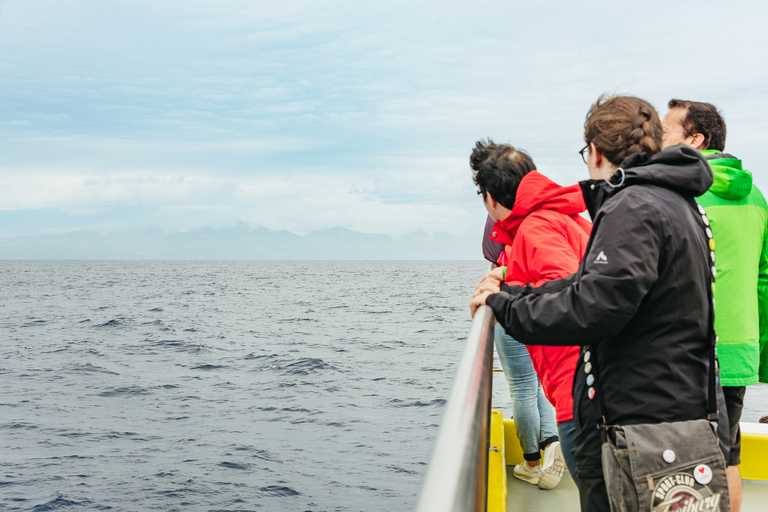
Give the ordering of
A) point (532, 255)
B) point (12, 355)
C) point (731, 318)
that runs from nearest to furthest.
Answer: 1. point (532, 255)
2. point (731, 318)
3. point (12, 355)

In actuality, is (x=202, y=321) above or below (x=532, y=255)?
below

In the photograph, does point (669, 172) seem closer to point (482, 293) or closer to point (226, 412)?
point (482, 293)

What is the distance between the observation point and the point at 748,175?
2.35m

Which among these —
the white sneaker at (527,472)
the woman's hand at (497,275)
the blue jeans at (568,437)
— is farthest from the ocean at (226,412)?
the white sneaker at (527,472)

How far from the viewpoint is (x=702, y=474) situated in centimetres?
142

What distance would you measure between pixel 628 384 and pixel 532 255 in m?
0.61

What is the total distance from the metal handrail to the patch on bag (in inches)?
22.5

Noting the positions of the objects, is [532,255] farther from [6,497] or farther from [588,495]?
[6,497]

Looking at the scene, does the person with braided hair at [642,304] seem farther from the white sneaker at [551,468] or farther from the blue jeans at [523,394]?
the white sneaker at [551,468]

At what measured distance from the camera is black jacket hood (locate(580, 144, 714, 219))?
4.89ft

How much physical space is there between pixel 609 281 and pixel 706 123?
1575 millimetres

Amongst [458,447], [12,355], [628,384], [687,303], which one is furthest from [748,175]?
[12,355]

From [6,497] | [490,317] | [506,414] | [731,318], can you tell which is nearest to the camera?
[490,317]

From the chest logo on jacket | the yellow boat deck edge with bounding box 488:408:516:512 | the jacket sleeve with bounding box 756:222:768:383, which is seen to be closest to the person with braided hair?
the chest logo on jacket
